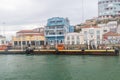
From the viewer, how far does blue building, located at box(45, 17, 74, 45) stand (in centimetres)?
10994

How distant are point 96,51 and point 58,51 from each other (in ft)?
35.8

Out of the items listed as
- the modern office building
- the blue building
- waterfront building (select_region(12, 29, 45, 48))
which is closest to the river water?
the blue building

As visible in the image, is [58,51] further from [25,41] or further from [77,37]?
[25,41]

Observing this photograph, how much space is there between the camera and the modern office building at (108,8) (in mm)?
139375

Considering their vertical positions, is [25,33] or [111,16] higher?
[111,16]

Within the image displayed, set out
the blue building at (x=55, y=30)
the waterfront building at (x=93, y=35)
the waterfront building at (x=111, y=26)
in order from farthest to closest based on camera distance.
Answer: the waterfront building at (x=111, y=26)
the blue building at (x=55, y=30)
the waterfront building at (x=93, y=35)

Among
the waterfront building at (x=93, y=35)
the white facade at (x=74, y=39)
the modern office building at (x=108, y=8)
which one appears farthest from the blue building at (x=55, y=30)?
the modern office building at (x=108, y=8)

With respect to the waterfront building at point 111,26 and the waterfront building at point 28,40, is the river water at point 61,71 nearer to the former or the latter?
the waterfront building at point 28,40

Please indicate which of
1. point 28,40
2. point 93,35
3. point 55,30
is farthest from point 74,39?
point 28,40

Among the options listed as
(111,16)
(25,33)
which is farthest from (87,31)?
(111,16)

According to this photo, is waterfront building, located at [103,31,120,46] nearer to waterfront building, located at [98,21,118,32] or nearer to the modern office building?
waterfront building, located at [98,21,118,32]

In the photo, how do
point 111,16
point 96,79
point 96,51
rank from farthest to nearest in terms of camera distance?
point 111,16, point 96,51, point 96,79

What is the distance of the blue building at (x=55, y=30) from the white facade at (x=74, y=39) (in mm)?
2749

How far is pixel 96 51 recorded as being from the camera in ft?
266
